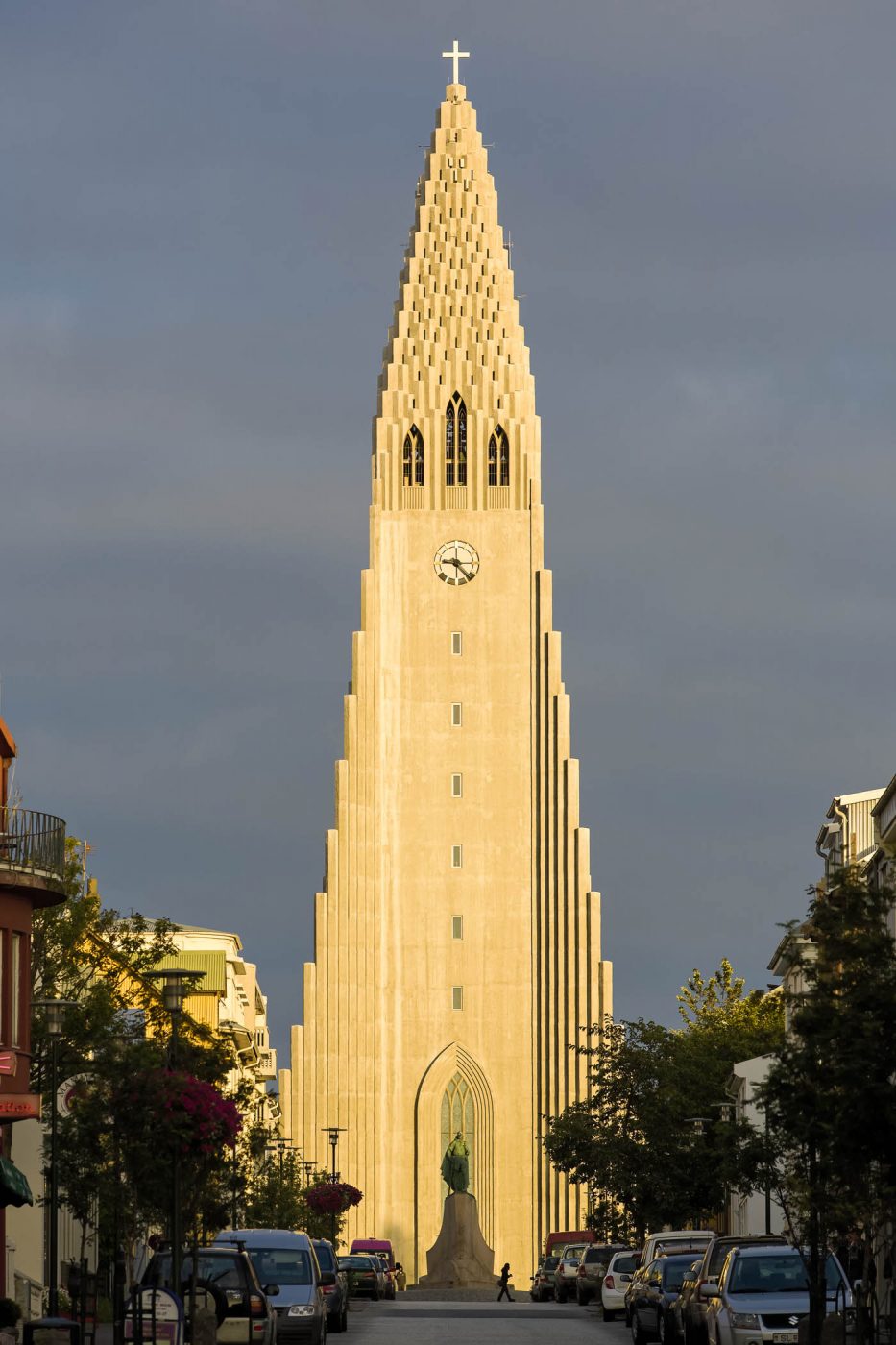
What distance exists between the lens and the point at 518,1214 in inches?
4279

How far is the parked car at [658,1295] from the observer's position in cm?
4053

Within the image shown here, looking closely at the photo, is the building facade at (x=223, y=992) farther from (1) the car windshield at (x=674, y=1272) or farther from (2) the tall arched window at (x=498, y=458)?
(1) the car windshield at (x=674, y=1272)

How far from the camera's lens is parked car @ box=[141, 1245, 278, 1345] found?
107 ft

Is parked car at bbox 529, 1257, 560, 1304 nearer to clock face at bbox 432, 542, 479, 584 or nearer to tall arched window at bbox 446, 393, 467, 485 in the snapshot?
clock face at bbox 432, 542, 479, 584

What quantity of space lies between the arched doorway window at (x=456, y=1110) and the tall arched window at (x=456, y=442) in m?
27.8

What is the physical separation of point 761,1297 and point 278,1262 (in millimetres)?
8427

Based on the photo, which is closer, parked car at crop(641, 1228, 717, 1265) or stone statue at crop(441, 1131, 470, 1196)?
parked car at crop(641, 1228, 717, 1265)

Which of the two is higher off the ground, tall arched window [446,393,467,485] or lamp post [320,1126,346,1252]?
tall arched window [446,393,467,485]

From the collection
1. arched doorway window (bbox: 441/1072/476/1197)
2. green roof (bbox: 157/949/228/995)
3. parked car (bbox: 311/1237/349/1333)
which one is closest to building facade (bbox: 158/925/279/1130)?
green roof (bbox: 157/949/228/995)

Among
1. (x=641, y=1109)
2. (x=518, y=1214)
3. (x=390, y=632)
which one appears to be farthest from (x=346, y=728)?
(x=641, y=1109)

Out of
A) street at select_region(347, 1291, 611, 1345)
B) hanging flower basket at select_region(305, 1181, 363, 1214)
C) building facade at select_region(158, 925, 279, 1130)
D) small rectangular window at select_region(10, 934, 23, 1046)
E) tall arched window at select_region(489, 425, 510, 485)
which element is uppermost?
tall arched window at select_region(489, 425, 510, 485)

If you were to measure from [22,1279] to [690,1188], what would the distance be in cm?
3320

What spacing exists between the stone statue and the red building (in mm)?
65574

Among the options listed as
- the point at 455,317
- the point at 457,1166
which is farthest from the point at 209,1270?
the point at 455,317
